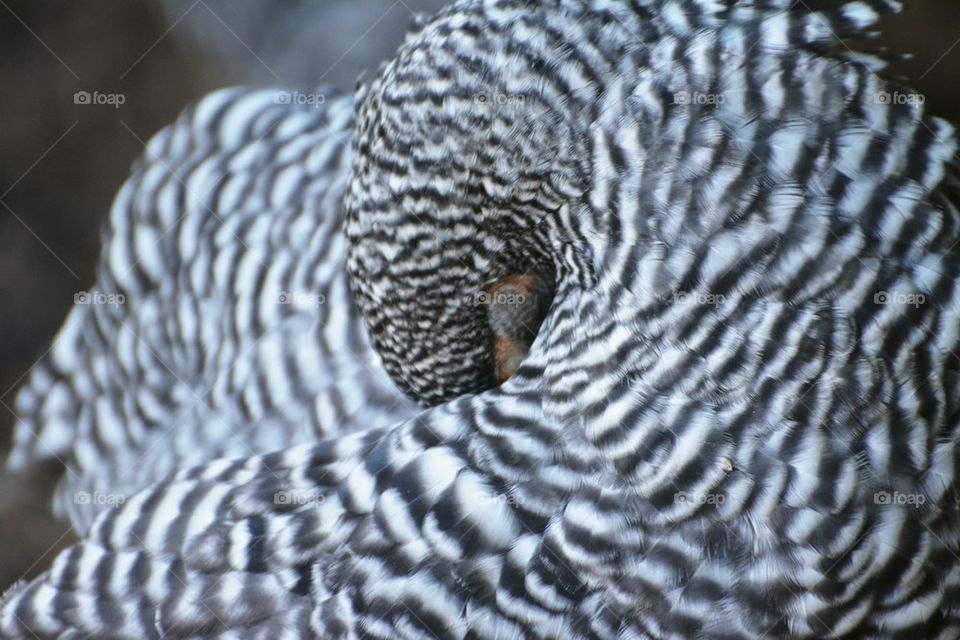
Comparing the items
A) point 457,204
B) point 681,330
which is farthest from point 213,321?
point 681,330

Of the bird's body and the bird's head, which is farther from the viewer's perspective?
the bird's body

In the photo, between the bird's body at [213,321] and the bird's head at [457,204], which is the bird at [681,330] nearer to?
the bird's head at [457,204]

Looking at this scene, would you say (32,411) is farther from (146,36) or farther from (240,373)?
(146,36)

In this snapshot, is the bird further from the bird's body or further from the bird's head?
the bird's body

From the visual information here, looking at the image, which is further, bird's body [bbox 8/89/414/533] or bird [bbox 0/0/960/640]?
bird's body [bbox 8/89/414/533]

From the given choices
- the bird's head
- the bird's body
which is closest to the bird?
the bird's head

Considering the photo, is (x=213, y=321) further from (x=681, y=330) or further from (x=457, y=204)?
(x=681, y=330)

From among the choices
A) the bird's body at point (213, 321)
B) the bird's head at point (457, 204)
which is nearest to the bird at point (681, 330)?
the bird's head at point (457, 204)
